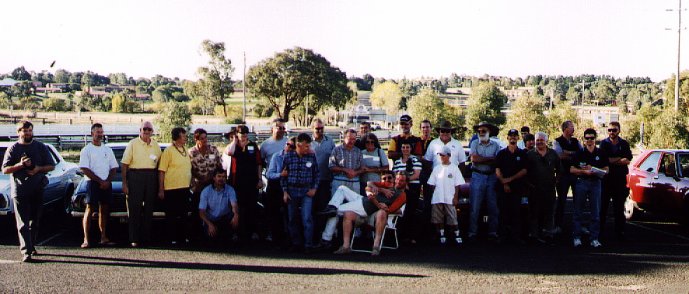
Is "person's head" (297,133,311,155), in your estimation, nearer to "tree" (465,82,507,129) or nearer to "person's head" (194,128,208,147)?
"person's head" (194,128,208,147)

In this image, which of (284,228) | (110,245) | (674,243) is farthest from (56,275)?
(674,243)

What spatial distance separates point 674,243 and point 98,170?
8.35 m

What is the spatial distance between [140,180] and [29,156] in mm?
1390

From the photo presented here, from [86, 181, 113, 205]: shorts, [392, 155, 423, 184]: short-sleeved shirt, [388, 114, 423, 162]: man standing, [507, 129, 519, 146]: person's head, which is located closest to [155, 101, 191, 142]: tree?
[86, 181, 113, 205]: shorts

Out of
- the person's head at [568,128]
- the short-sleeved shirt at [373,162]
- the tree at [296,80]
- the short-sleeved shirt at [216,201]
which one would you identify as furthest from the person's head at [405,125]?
the tree at [296,80]

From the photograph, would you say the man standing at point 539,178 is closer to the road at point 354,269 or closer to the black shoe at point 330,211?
the road at point 354,269

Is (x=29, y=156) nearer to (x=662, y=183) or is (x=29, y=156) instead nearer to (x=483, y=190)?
(x=483, y=190)

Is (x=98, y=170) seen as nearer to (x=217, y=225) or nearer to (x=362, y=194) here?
(x=217, y=225)

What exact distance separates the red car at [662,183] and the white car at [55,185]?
991 centimetres

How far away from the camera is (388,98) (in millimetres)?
93625

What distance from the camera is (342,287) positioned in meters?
6.68

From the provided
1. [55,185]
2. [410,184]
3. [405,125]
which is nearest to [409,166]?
[410,184]

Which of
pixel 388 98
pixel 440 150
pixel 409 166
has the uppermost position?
pixel 388 98

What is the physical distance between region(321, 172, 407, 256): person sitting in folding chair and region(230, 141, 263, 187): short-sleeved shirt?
119 centimetres
